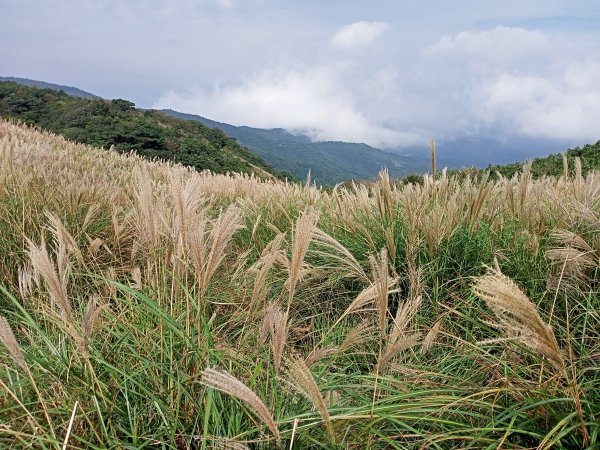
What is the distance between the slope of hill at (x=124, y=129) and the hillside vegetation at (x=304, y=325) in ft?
91.5

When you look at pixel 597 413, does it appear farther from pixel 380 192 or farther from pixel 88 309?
pixel 380 192

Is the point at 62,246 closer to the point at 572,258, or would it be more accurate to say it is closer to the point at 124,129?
the point at 572,258

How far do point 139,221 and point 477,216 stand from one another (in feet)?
6.92

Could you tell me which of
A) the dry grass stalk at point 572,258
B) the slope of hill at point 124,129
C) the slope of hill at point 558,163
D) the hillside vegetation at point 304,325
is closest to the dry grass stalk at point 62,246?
the hillside vegetation at point 304,325

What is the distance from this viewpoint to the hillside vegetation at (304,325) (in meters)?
1.39

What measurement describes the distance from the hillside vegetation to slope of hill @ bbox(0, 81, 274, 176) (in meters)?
27.9

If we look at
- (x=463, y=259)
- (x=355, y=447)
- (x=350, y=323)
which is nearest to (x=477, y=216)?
(x=463, y=259)

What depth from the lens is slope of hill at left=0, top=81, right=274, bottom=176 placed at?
109 feet

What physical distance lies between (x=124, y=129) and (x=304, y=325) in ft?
113

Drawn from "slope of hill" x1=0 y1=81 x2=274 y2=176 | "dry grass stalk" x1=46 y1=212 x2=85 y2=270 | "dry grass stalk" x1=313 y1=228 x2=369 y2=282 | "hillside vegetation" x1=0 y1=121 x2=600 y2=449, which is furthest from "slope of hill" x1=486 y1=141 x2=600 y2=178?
"slope of hill" x1=0 y1=81 x2=274 y2=176

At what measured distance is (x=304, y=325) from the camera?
311 cm

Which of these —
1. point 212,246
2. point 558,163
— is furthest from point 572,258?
point 558,163

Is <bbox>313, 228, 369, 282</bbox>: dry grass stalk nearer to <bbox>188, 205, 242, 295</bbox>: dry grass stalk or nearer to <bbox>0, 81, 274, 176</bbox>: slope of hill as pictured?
<bbox>188, 205, 242, 295</bbox>: dry grass stalk

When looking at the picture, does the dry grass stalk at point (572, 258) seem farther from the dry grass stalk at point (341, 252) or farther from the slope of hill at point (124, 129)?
the slope of hill at point (124, 129)
